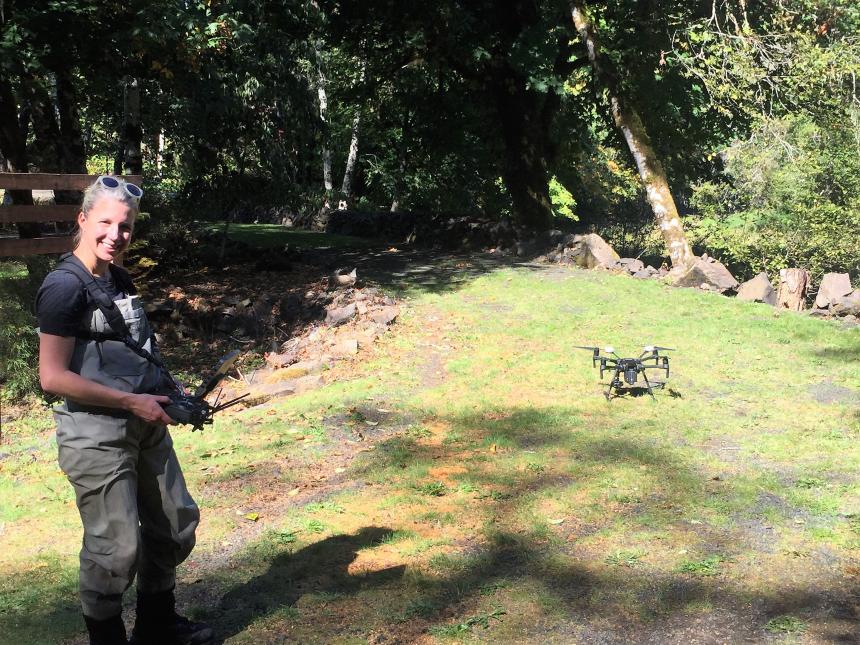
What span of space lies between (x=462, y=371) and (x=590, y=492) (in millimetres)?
3732

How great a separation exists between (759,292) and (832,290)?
107 cm

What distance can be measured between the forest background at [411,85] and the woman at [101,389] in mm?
7627

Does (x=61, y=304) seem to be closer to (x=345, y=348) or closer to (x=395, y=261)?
(x=345, y=348)

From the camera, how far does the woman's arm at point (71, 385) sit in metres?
3.00

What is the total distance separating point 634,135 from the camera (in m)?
16.0

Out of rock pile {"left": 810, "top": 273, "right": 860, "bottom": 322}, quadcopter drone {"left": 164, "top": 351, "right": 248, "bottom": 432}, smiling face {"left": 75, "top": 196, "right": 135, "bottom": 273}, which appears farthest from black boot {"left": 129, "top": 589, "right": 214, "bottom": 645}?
rock pile {"left": 810, "top": 273, "right": 860, "bottom": 322}

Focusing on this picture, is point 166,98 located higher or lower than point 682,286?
higher

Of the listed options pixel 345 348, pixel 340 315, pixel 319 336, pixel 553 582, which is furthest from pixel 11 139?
pixel 553 582

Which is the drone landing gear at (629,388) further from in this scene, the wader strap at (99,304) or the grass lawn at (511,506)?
the wader strap at (99,304)

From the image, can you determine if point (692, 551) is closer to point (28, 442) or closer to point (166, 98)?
point (28, 442)

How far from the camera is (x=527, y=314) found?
38.9 ft

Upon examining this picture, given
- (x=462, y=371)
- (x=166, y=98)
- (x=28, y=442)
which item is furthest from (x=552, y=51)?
(x=28, y=442)

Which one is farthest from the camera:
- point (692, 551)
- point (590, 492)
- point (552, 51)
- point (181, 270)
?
point (552, 51)

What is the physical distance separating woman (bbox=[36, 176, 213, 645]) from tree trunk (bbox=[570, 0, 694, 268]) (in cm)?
1336
